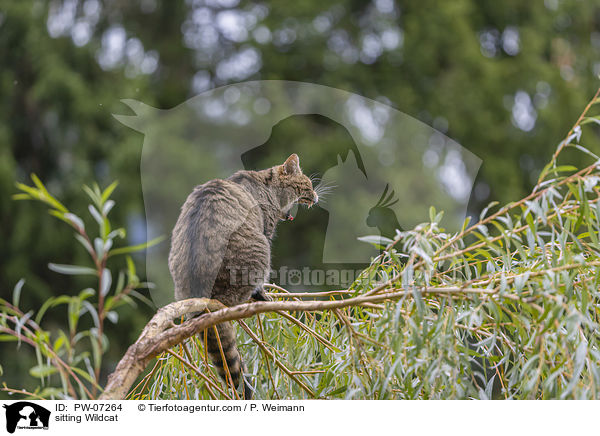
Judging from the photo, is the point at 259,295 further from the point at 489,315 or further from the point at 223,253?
the point at 489,315

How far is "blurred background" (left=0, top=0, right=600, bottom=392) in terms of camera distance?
10.8 feet

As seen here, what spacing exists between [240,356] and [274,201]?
428 mm

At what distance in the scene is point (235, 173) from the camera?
4.93ft

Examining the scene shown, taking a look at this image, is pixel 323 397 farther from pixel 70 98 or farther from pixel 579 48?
pixel 579 48

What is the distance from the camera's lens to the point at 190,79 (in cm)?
340

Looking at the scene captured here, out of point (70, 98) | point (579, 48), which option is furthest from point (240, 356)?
point (579, 48)

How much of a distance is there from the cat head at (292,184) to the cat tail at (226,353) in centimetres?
43

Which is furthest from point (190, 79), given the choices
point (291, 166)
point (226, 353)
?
point (226, 353)

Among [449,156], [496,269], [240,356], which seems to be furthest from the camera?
[449,156]
